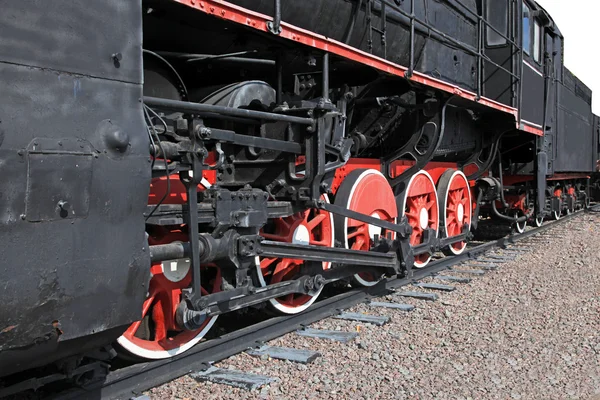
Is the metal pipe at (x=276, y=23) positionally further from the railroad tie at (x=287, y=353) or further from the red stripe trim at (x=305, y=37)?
the railroad tie at (x=287, y=353)

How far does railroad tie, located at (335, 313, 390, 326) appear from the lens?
4508 mm

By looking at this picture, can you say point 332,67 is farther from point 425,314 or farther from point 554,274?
point 554,274

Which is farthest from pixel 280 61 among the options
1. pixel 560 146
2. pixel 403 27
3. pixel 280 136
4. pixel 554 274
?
pixel 560 146

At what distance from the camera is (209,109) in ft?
9.98

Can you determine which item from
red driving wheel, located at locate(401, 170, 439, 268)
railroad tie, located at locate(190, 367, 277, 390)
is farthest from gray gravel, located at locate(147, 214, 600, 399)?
red driving wheel, located at locate(401, 170, 439, 268)

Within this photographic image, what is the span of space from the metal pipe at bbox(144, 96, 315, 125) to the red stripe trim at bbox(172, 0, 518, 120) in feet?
1.51

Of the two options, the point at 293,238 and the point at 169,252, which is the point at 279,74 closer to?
the point at 293,238

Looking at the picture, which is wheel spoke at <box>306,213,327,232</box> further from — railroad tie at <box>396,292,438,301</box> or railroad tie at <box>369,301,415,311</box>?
railroad tie at <box>396,292,438,301</box>

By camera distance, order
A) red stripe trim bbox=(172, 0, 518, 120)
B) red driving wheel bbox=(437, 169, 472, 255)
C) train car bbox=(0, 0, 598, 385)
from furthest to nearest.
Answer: red driving wheel bbox=(437, 169, 472, 255)
red stripe trim bbox=(172, 0, 518, 120)
train car bbox=(0, 0, 598, 385)

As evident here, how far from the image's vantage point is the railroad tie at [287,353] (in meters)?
3.60

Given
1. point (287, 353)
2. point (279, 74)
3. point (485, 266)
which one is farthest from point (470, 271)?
point (279, 74)

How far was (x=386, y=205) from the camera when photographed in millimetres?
5492

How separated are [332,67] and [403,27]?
104 cm

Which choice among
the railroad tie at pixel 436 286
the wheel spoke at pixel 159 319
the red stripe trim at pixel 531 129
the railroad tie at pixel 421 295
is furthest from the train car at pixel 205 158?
the railroad tie at pixel 436 286
